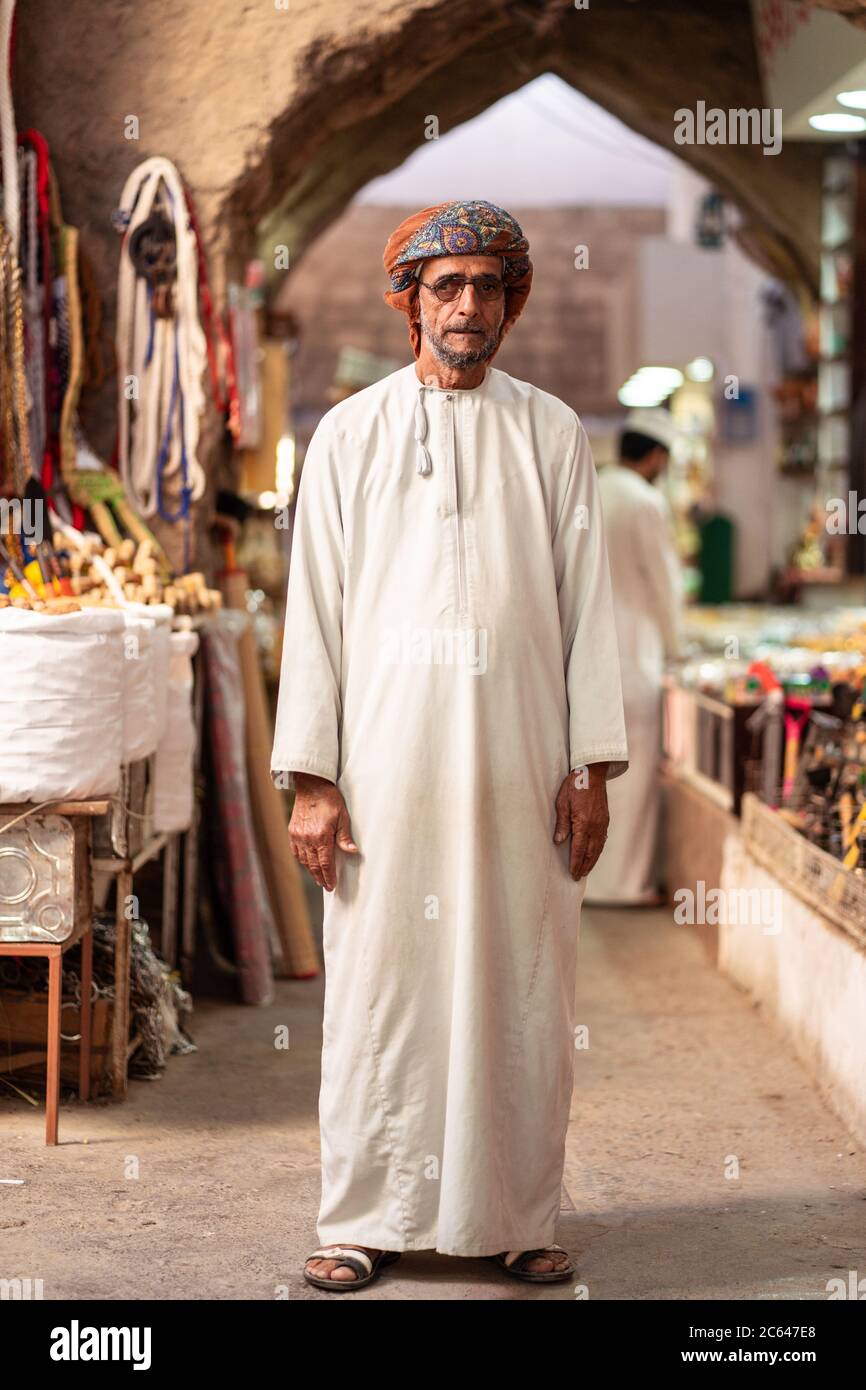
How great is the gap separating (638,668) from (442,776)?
4.51 metres

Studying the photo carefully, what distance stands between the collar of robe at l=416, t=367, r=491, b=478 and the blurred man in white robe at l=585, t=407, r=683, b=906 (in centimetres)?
431

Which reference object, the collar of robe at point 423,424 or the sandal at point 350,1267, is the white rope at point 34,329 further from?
the sandal at point 350,1267

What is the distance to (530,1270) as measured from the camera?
3.41 meters

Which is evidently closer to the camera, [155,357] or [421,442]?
[421,442]

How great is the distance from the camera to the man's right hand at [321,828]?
11.1ft

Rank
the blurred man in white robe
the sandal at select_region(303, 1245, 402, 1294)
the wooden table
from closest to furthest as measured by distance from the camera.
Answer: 1. the sandal at select_region(303, 1245, 402, 1294)
2. the wooden table
3. the blurred man in white robe

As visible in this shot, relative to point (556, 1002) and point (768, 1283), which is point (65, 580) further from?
point (768, 1283)

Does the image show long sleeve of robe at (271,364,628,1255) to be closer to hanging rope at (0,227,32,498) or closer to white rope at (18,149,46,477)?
hanging rope at (0,227,32,498)

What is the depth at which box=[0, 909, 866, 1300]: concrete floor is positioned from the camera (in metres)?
3.45

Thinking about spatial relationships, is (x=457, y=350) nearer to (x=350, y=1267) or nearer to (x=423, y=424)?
(x=423, y=424)

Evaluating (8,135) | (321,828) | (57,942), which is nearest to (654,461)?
(8,135)

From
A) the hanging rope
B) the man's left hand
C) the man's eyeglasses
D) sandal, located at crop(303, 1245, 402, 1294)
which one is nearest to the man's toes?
sandal, located at crop(303, 1245, 402, 1294)

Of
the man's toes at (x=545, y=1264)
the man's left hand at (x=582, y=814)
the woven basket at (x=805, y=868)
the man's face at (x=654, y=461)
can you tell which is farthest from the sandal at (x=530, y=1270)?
the man's face at (x=654, y=461)

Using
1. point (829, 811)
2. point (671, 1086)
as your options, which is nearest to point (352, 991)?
point (671, 1086)
